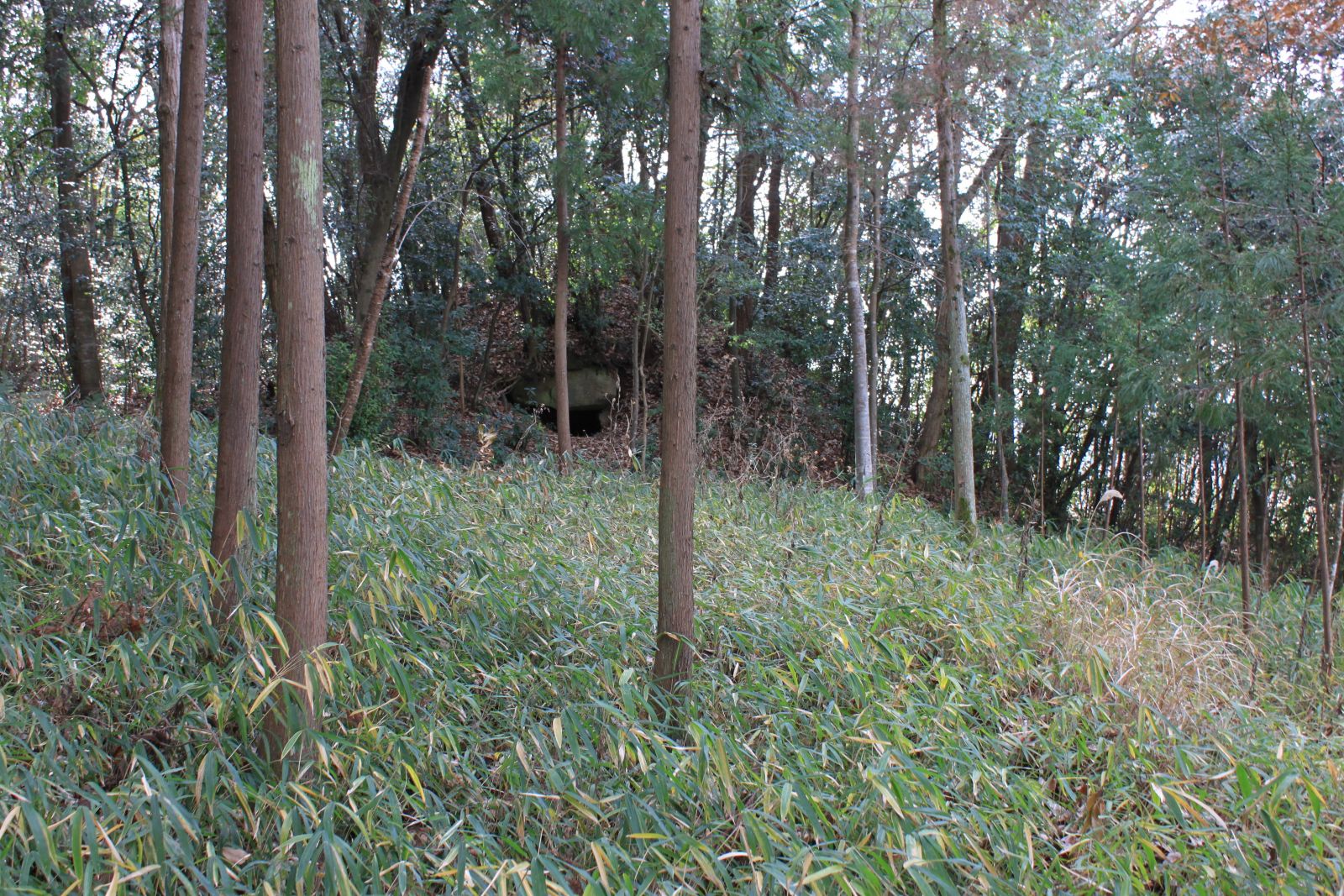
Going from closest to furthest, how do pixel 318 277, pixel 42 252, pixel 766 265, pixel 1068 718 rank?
pixel 318 277, pixel 1068 718, pixel 42 252, pixel 766 265

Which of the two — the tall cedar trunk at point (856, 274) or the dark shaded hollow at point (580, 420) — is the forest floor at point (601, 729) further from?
the dark shaded hollow at point (580, 420)

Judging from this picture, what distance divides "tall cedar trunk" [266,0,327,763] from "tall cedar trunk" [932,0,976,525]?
529 centimetres

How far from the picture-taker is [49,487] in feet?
15.0

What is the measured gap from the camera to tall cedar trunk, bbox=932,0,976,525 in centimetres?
704

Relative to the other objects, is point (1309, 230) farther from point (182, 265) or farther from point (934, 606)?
point (182, 265)

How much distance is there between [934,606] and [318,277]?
336cm

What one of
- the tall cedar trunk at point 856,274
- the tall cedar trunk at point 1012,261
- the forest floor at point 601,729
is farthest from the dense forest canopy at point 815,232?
the forest floor at point 601,729

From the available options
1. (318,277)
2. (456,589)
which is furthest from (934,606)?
(318,277)

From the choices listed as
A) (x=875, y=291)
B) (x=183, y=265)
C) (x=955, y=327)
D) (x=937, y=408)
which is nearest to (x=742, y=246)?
(x=875, y=291)

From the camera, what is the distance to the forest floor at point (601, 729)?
2.54m

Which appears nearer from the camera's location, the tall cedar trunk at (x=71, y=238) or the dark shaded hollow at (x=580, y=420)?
the tall cedar trunk at (x=71, y=238)

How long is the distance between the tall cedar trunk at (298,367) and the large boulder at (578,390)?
9.76 metres

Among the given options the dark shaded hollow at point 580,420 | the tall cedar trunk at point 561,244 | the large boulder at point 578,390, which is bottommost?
the dark shaded hollow at point 580,420

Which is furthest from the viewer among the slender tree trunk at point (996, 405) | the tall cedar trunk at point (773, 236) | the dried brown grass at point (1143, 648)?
the tall cedar trunk at point (773, 236)
